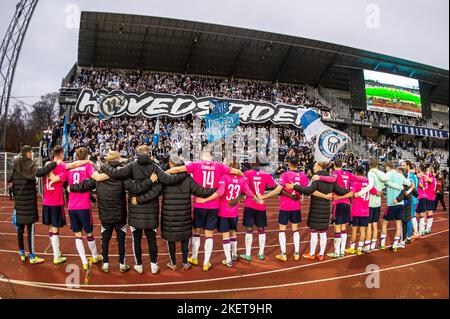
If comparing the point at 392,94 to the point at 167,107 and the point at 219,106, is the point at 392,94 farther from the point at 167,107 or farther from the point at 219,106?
the point at 167,107

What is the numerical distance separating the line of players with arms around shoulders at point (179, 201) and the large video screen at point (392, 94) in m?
26.8

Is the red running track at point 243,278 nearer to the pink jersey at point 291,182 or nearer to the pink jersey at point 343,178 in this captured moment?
the pink jersey at point 291,182

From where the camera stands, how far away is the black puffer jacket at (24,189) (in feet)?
19.9

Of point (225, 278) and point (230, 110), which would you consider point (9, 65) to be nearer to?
point (230, 110)

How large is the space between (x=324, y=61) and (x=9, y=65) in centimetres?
2780

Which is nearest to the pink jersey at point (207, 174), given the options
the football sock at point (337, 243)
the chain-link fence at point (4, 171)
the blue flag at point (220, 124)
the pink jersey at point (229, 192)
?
the pink jersey at point (229, 192)

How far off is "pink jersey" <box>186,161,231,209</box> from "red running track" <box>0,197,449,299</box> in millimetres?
1308

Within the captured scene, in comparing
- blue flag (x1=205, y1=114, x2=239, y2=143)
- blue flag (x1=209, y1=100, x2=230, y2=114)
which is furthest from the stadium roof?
blue flag (x1=205, y1=114, x2=239, y2=143)

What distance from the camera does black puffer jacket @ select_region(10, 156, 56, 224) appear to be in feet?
19.9

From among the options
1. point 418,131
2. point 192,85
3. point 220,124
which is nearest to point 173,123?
point 192,85

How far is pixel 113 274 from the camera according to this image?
571 centimetres

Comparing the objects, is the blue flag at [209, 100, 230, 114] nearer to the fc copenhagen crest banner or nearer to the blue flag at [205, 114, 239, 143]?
the fc copenhagen crest banner
